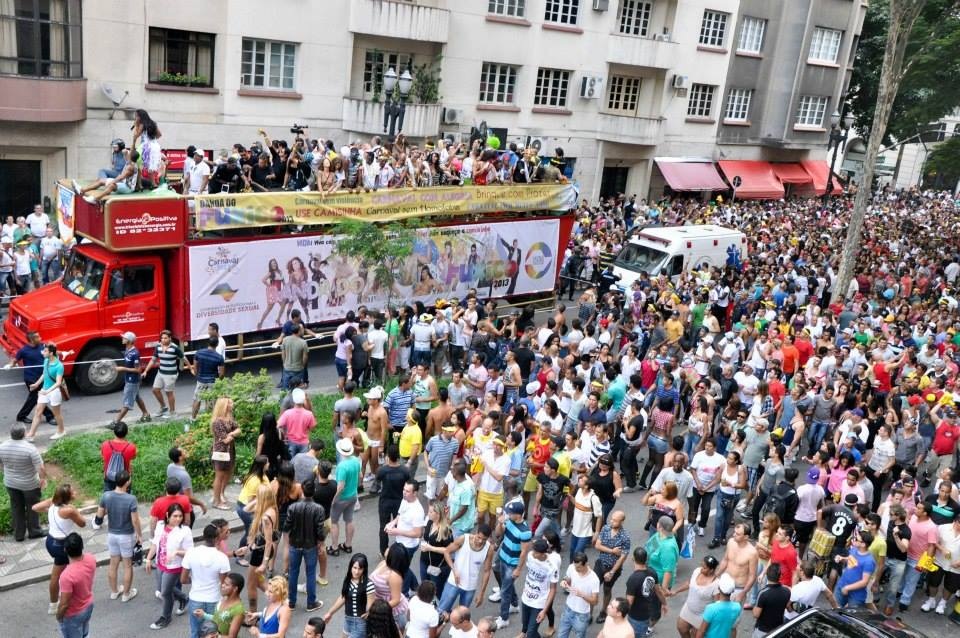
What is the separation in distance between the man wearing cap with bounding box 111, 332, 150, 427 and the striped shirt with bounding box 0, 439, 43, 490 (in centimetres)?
317

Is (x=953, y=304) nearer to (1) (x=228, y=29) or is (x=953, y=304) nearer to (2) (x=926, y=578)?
(2) (x=926, y=578)

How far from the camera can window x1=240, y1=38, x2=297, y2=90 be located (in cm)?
2520

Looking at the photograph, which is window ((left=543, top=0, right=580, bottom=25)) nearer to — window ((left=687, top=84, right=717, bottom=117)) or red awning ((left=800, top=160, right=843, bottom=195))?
window ((left=687, top=84, right=717, bottom=117))

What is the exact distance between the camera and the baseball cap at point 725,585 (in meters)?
8.81

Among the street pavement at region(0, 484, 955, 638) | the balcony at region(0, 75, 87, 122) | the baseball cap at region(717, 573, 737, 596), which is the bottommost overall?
the street pavement at region(0, 484, 955, 638)

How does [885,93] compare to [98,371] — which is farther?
[885,93]

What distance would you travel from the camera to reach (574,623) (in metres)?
8.97

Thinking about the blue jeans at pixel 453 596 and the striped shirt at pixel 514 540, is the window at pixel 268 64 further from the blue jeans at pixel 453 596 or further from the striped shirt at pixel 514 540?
the blue jeans at pixel 453 596

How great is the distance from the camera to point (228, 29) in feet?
79.4

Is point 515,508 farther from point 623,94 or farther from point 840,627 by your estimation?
point 623,94

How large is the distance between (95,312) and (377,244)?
508 cm

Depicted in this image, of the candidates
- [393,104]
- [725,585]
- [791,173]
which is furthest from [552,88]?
[725,585]

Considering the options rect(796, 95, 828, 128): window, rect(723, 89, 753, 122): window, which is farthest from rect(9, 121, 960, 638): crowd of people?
rect(796, 95, 828, 128): window

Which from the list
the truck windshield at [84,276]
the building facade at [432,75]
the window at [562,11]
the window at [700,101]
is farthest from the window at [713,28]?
the truck windshield at [84,276]
